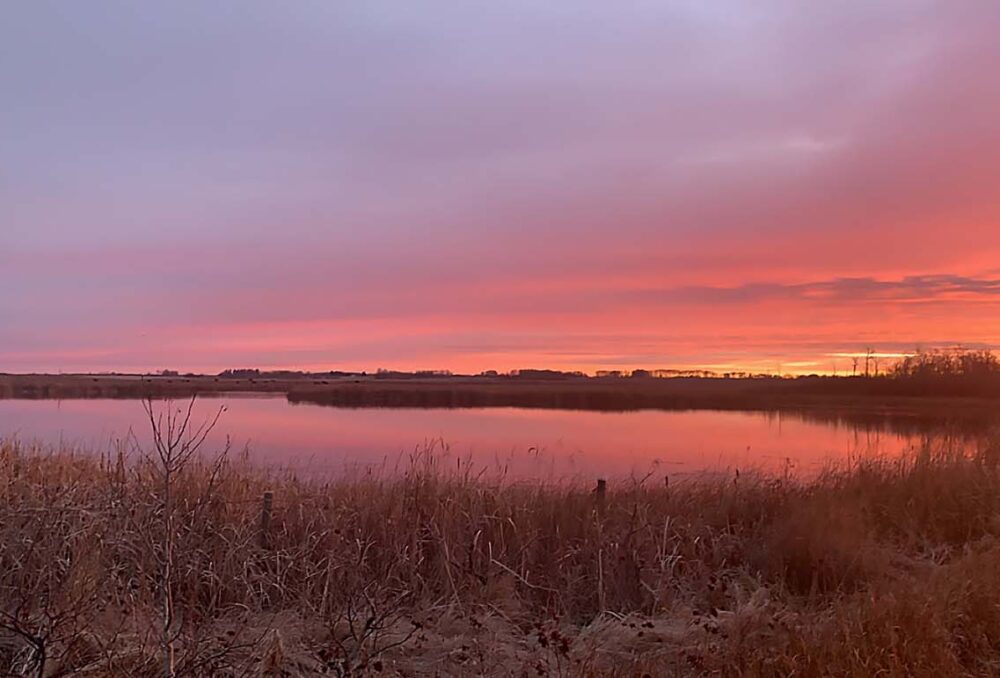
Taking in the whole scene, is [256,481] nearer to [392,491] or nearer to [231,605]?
[392,491]

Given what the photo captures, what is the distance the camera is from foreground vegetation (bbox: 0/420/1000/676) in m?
5.04

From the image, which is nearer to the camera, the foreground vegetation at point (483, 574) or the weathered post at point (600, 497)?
the foreground vegetation at point (483, 574)

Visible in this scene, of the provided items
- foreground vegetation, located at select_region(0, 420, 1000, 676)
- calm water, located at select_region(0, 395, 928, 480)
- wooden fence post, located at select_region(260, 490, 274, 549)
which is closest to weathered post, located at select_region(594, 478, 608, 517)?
foreground vegetation, located at select_region(0, 420, 1000, 676)

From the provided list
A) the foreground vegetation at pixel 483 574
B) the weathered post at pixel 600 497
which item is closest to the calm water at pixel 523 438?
the weathered post at pixel 600 497

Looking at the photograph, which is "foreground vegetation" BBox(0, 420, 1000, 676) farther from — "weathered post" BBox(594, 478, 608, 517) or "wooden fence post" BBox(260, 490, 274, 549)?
"weathered post" BBox(594, 478, 608, 517)

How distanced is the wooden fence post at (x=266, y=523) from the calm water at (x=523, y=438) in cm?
508

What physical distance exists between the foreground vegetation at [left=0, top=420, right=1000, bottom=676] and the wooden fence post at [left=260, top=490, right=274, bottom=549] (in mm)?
34

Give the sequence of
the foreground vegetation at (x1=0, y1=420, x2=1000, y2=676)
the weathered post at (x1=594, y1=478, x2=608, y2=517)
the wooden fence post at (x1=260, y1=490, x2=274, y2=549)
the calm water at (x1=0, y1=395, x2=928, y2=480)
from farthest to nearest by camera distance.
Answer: the calm water at (x1=0, y1=395, x2=928, y2=480) < the weathered post at (x1=594, y1=478, x2=608, y2=517) < the wooden fence post at (x1=260, y1=490, x2=274, y2=549) < the foreground vegetation at (x1=0, y1=420, x2=1000, y2=676)

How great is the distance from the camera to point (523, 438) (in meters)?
26.3

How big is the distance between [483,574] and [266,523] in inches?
101

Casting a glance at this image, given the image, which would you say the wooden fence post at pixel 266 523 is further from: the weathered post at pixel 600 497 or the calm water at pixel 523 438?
the calm water at pixel 523 438

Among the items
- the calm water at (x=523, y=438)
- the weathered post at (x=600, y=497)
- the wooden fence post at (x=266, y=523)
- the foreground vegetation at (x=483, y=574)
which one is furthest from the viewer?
the calm water at (x=523, y=438)

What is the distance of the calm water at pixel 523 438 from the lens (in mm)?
18734

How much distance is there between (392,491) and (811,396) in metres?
51.4
